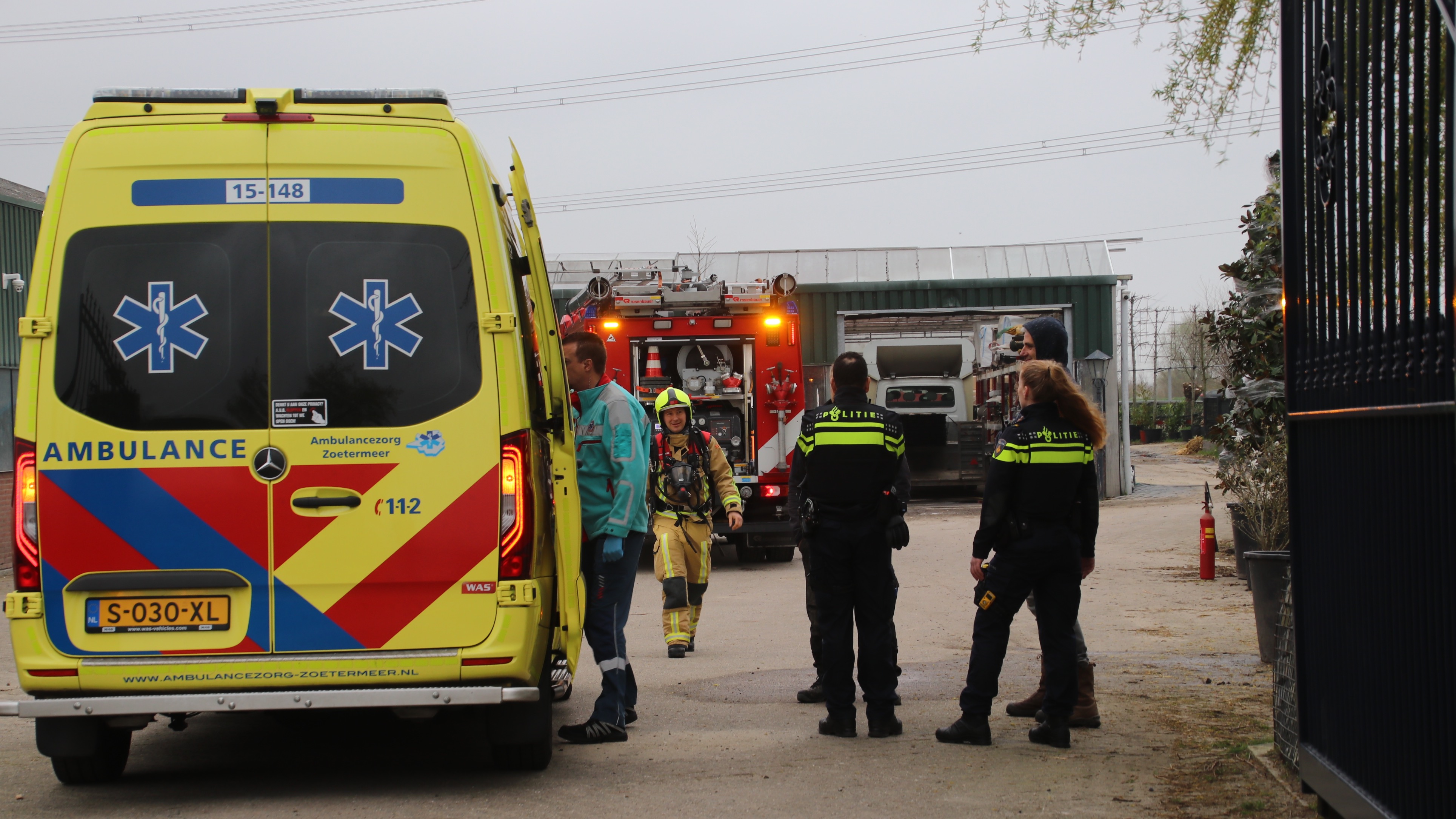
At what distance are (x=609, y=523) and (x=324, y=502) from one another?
1598 mm

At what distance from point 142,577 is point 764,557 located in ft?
36.1

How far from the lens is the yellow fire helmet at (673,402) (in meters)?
9.30

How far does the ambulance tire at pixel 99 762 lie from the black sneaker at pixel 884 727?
319 centimetres

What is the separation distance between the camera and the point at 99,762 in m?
5.16

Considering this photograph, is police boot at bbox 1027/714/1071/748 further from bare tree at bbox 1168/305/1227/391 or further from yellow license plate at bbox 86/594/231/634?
bare tree at bbox 1168/305/1227/391

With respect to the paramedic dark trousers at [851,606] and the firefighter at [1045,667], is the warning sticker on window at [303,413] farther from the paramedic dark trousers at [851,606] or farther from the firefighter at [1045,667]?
the firefighter at [1045,667]

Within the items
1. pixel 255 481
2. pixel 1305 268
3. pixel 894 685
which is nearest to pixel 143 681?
pixel 255 481

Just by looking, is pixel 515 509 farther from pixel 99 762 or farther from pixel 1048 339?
pixel 1048 339

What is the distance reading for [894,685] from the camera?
618cm

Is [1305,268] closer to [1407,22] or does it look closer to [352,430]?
[1407,22]

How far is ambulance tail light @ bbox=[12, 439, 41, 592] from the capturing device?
4684 mm

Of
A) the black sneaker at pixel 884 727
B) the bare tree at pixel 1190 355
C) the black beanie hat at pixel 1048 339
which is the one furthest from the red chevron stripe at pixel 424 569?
the bare tree at pixel 1190 355

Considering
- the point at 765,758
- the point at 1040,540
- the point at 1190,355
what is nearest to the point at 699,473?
the point at 765,758

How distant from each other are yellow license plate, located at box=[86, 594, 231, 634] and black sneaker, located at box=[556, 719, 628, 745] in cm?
187
